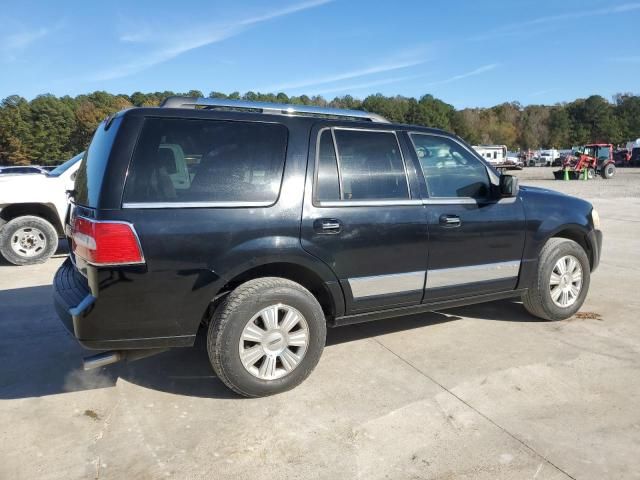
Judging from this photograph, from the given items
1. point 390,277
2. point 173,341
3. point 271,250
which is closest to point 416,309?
point 390,277

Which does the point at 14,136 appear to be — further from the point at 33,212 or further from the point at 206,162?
the point at 206,162

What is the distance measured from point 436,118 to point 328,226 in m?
120

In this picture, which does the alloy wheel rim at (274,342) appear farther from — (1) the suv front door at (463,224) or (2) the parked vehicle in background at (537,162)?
(2) the parked vehicle in background at (537,162)

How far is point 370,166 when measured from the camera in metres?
3.54

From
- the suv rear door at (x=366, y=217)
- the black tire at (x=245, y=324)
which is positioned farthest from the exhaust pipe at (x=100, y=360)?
the suv rear door at (x=366, y=217)

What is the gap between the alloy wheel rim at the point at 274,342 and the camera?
3064 millimetres

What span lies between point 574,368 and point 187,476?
9.11ft

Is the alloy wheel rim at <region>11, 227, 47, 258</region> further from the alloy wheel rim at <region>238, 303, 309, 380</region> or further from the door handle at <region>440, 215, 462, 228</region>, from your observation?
the door handle at <region>440, 215, 462, 228</region>

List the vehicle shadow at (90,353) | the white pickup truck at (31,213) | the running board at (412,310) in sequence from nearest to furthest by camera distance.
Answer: the vehicle shadow at (90,353) < the running board at (412,310) < the white pickup truck at (31,213)

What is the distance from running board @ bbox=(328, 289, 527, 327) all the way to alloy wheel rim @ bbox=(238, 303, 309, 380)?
1.23 feet

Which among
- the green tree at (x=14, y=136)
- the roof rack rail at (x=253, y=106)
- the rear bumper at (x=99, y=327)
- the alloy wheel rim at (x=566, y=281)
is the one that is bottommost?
the alloy wheel rim at (x=566, y=281)

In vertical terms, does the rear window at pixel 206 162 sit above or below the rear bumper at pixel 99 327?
above

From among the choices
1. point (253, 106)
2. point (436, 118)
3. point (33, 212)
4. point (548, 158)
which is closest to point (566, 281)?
point (253, 106)

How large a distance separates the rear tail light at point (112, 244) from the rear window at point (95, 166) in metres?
0.18
